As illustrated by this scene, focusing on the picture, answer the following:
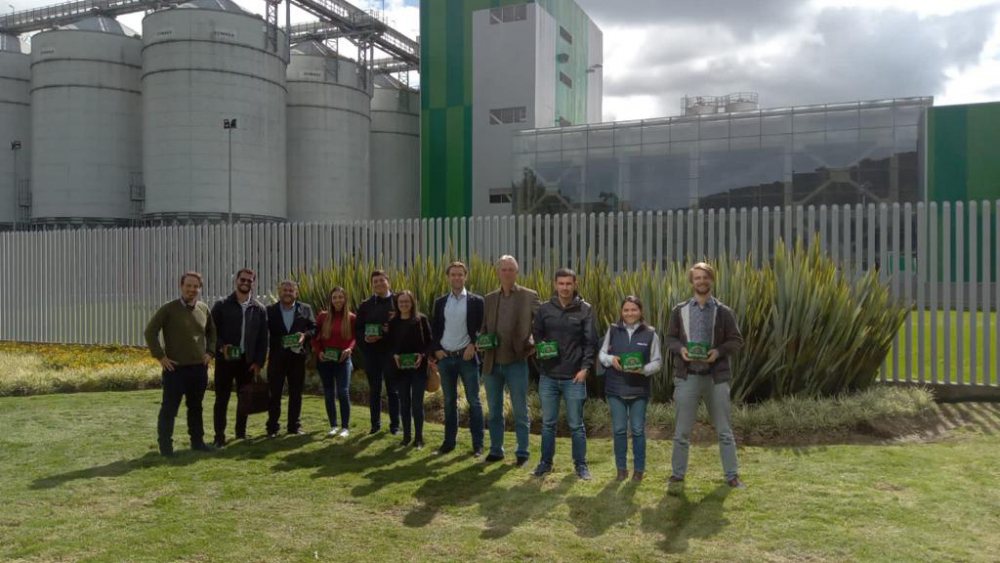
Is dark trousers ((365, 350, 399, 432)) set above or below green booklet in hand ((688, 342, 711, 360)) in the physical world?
below

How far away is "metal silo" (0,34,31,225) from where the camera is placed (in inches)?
1804

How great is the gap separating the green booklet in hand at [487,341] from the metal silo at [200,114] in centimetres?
3631

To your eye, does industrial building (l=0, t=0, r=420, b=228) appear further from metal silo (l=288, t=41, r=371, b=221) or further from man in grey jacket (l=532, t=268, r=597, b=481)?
man in grey jacket (l=532, t=268, r=597, b=481)

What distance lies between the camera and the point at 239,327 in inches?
298

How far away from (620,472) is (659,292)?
3.27 metres

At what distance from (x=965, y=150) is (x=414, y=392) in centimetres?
3598

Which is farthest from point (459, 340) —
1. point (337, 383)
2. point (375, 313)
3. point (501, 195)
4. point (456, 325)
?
point (501, 195)

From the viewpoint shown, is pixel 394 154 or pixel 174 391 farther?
pixel 394 154

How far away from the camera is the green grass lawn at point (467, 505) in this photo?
15.5ft

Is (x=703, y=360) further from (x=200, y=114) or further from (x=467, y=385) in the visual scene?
(x=200, y=114)

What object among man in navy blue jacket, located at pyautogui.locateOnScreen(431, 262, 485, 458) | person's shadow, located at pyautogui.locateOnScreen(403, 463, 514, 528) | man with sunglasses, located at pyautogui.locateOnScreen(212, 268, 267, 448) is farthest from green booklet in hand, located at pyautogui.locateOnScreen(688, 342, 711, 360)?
man with sunglasses, located at pyautogui.locateOnScreen(212, 268, 267, 448)

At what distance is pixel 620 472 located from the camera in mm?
6234

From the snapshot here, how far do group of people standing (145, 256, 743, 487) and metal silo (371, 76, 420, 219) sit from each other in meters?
43.9

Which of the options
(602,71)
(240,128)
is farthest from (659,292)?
(602,71)
